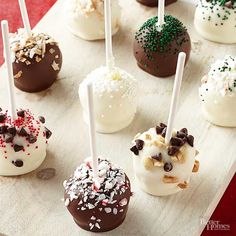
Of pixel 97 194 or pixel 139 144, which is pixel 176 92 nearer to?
pixel 139 144

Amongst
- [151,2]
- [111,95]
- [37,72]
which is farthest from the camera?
[151,2]

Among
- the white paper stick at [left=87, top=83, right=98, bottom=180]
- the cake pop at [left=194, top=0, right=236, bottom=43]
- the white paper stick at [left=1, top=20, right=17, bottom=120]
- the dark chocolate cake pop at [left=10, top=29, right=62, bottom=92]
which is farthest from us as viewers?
the cake pop at [left=194, top=0, right=236, bottom=43]

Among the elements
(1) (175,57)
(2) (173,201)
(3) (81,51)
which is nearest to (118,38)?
(3) (81,51)

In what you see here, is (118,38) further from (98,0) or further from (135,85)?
(135,85)

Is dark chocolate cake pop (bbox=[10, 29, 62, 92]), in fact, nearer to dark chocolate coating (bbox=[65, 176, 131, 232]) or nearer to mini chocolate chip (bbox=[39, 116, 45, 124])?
mini chocolate chip (bbox=[39, 116, 45, 124])

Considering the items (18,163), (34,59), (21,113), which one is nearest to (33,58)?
(34,59)

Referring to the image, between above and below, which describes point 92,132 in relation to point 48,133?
above

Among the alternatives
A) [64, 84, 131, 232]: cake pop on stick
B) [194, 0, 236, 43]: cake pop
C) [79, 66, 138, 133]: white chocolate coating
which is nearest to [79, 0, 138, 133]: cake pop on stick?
[79, 66, 138, 133]: white chocolate coating
